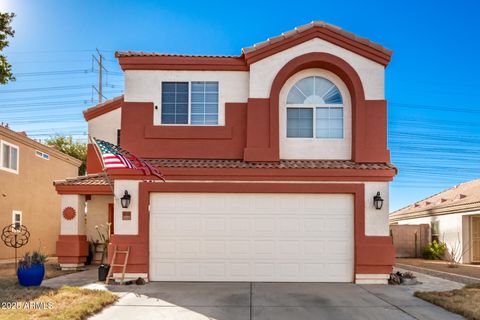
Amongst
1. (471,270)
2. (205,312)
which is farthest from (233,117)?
(471,270)

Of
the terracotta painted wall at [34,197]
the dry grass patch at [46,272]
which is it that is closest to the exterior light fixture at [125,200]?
the dry grass patch at [46,272]

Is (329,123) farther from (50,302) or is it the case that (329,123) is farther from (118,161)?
(50,302)

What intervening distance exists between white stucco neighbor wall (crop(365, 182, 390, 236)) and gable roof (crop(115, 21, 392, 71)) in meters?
3.47

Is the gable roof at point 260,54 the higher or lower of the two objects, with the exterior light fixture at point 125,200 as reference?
higher

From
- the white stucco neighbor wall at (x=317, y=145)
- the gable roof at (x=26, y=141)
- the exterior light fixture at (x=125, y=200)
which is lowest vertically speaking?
the exterior light fixture at (x=125, y=200)

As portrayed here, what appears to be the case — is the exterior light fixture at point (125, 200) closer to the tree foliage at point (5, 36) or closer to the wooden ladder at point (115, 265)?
the wooden ladder at point (115, 265)

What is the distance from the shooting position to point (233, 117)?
42.8 feet

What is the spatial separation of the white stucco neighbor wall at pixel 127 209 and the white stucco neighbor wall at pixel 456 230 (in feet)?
42.9

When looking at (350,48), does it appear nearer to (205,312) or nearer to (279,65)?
(279,65)

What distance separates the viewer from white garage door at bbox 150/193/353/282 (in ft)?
39.4

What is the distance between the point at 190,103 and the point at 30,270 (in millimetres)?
5858

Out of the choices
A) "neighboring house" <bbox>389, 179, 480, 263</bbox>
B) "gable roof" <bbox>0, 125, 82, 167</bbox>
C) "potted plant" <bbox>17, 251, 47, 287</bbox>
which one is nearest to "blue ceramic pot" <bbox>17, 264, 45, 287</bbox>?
"potted plant" <bbox>17, 251, 47, 287</bbox>

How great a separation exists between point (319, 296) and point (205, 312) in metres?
2.82

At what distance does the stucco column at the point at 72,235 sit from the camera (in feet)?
49.1
